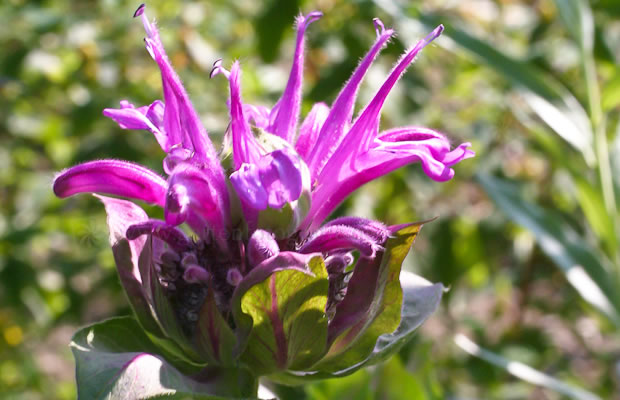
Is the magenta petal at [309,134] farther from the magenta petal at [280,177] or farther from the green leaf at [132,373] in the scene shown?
the green leaf at [132,373]

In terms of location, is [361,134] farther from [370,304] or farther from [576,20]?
[576,20]

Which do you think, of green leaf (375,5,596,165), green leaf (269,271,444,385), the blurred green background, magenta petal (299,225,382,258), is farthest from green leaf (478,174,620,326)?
magenta petal (299,225,382,258)

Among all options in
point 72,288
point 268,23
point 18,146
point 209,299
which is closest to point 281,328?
point 209,299

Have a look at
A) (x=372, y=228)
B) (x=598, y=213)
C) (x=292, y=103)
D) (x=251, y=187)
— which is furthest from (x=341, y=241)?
(x=598, y=213)

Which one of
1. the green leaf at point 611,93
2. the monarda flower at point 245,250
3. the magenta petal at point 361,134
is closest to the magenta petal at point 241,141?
the monarda flower at point 245,250

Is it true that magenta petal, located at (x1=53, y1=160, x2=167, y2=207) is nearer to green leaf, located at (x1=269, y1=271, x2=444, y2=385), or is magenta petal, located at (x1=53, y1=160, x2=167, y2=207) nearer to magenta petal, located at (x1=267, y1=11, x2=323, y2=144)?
magenta petal, located at (x1=267, y1=11, x2=323, y2=144)

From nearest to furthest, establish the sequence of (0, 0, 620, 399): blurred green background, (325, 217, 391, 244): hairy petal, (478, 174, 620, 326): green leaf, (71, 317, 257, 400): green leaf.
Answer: (71, 317, 257, 400): green leaf → (325, 217, 391, 244): hairy petal → (478, 174, 620, 326): green leaf → (0, 0, 620, 399): blurred green background
